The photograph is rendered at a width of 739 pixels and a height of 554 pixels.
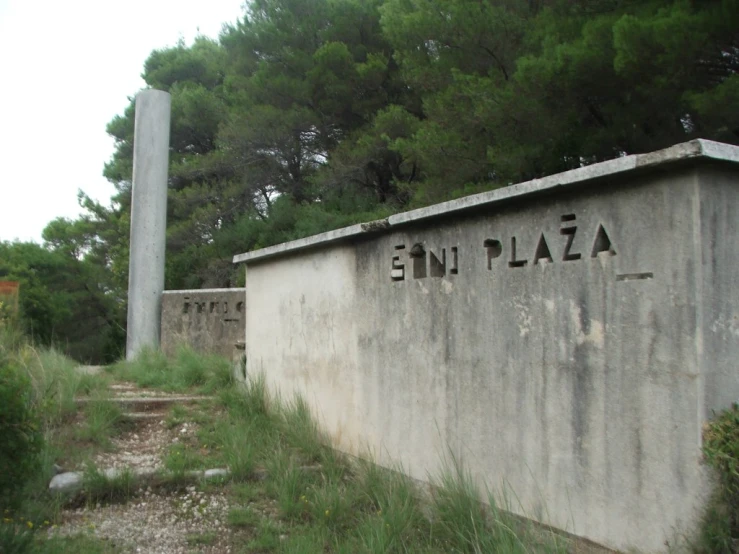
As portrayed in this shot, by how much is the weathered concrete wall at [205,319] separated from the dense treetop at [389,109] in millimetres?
3211

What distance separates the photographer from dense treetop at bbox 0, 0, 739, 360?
284 inches

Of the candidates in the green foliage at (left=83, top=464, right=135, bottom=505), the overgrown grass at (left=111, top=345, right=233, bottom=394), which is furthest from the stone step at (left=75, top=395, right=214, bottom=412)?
the green foliage at (left=83, top=464, right=135, bottom=505)

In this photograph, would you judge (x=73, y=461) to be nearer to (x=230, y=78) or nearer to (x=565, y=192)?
(x=565, y=192)

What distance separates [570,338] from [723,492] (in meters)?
0.95

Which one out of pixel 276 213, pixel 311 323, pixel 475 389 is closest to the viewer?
pixel 475 389

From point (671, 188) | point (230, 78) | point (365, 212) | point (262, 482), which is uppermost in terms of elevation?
point (230, 78)

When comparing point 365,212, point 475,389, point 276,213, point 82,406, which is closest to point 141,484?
point 82,406

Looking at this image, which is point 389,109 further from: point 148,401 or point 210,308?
point 148,401

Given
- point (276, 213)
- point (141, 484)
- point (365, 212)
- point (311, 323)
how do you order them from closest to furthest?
point (141, 484) < point (311, 323) < point (365, 212) < point (276, 213)

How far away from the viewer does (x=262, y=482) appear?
514 cm

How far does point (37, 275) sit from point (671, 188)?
78.9ft

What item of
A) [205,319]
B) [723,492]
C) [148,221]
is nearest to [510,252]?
[723,492]

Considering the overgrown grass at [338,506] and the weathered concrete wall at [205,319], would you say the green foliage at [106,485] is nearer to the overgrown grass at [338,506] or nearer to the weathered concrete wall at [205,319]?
the overgrown grass at [338,506]

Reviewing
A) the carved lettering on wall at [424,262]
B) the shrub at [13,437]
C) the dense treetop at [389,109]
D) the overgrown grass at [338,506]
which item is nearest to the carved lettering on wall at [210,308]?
the dense treetop at [389,109]
